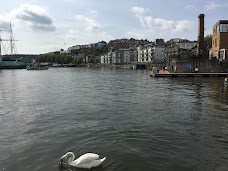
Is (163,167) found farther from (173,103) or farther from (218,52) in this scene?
(218,52)

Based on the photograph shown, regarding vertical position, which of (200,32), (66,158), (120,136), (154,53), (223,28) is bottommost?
(120,136)

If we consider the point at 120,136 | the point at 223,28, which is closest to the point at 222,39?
the point at 223,28

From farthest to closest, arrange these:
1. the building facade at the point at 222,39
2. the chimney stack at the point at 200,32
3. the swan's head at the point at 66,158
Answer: the chimney stack at the point at 200,32 < the building facade at the point at 222,39 < the swan's head at the point at 66,158

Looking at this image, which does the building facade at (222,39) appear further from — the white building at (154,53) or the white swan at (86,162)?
the white building at (154,53)

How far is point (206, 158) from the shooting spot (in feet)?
37.9

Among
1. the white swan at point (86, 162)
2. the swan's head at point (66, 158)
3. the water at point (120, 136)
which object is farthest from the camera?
the water at point (120, 136)

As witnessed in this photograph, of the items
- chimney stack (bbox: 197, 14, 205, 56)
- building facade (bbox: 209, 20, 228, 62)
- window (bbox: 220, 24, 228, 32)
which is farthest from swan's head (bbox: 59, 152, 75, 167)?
chimney stack (bbox: 197, 14, 205, 56)

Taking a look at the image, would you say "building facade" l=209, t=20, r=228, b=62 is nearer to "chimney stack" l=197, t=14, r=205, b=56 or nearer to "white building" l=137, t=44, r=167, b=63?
"chimney stack" l=197, t=14, r=205, b=56

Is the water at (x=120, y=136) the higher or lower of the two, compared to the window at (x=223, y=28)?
lower

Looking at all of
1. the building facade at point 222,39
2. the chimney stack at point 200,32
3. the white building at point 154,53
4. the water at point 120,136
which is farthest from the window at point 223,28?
the white building at point 154,53

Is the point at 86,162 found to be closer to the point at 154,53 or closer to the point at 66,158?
the point at 66,158

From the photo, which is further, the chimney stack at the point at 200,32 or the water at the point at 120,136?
the chimney stack at the point at 200,32

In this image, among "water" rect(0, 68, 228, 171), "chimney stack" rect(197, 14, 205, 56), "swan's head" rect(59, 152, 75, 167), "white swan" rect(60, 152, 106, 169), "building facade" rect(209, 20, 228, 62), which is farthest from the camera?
"chimney stack" rect(197, 14, 205, 56)

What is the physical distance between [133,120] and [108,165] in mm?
7574
